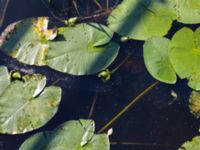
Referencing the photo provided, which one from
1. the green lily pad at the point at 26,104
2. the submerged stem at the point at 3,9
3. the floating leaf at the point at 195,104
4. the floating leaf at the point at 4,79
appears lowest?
the floating leaf at the point at 195,104

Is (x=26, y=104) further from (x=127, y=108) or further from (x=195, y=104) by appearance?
(x=195, y=104)

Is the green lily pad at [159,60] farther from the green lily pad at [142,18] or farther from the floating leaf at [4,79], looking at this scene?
the floating leaf at [4,79]

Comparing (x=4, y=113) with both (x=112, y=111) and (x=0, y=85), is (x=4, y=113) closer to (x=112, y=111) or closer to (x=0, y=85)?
(x=0, y=85)

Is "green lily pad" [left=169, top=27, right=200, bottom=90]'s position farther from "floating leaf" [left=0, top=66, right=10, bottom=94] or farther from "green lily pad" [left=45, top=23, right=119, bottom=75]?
"floating leaf" [left=0, top=66, right=10, bottom=94]

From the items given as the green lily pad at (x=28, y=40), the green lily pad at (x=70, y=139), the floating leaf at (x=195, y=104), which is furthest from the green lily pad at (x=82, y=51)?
the floating leaf at (x=195, y=104)

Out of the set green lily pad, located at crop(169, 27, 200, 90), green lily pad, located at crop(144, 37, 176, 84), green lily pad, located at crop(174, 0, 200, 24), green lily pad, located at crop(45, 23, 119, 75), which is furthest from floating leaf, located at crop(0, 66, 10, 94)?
green lily pad, located at crop(174, 0, 200, 24)

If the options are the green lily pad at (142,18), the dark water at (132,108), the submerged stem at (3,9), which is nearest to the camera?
the dark water at (132,108)
